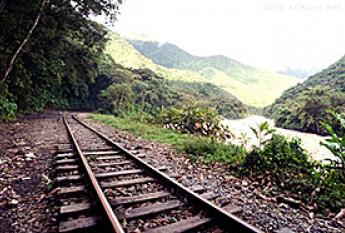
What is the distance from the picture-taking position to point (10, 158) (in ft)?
17.4

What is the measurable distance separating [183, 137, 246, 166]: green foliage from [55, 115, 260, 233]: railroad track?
5.93ft

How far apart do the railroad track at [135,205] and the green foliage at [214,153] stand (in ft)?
5.93

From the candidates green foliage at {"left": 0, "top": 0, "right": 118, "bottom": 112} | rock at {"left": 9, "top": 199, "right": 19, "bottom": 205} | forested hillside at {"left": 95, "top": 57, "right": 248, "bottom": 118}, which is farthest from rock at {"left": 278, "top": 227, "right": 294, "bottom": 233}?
forested hillside at {"left": 95, "top": 57, "right": 248, "bottom": 118}

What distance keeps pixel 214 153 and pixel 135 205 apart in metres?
3.54

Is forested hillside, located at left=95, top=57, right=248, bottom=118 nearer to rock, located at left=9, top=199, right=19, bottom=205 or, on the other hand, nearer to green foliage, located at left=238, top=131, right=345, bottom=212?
green foliage, located at left=238, top=131, right=345, bottom=212

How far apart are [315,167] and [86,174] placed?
4052 mm

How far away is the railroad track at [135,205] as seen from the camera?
8.34ft

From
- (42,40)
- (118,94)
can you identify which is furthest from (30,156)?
(118,94)

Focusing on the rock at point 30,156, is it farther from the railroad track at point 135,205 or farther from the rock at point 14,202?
the rock at point 14,202

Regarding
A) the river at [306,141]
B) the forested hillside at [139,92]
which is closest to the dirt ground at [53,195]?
the river at [306,141]

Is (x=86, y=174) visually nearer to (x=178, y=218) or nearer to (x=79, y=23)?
(x=178, y=218)

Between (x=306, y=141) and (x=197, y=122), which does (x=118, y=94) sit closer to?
(x=197, y=122)

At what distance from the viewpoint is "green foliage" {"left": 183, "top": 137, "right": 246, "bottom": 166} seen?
230 inches

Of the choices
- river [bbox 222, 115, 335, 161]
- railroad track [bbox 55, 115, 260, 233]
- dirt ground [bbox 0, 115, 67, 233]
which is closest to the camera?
railroad track [bbox 55, 115, 260, 233]
